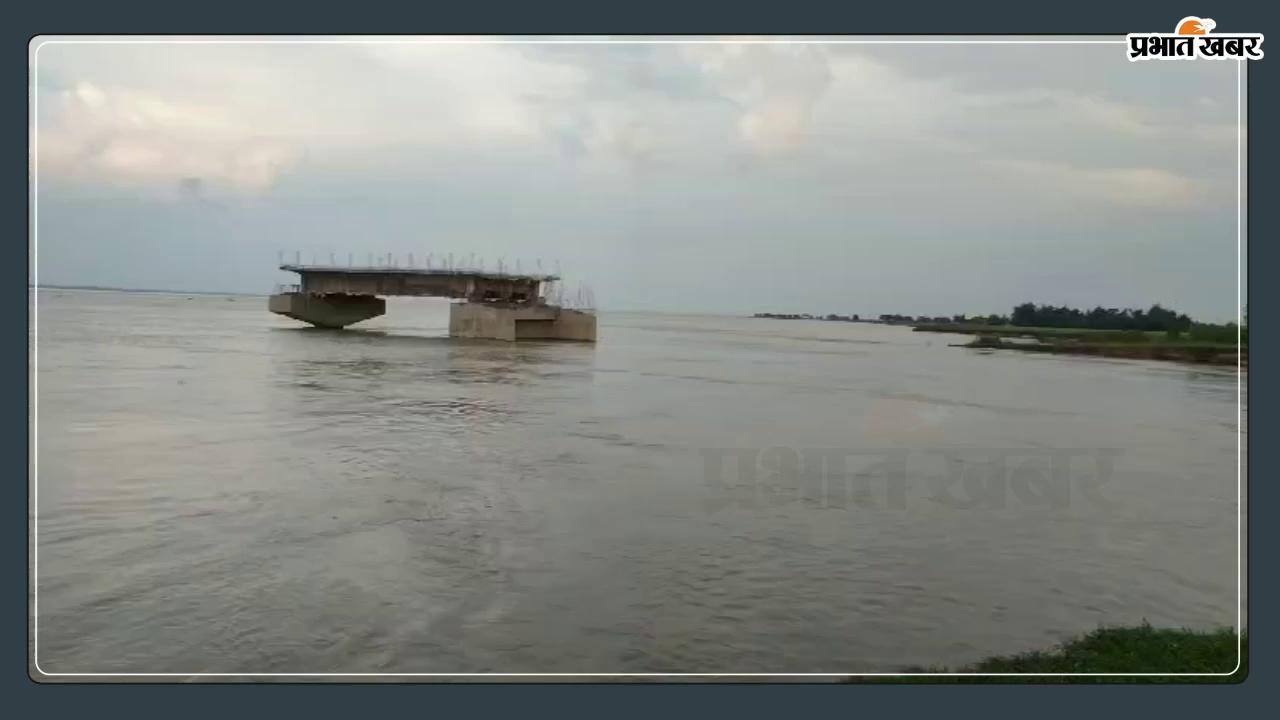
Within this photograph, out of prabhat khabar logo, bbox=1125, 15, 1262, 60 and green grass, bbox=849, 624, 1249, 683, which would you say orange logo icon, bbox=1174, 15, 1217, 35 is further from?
green grass, bbox=849, 624, 1249, 683

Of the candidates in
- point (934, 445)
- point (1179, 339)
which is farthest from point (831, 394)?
point (1179, 339)

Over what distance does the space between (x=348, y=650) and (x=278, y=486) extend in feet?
15.8

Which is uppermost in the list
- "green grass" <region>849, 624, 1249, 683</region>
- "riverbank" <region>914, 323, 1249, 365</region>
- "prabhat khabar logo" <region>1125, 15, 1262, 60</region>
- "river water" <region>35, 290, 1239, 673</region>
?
"prabhat khabar logo" <region>1125, 15, 1262, 60</region>

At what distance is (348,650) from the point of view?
6141 mm

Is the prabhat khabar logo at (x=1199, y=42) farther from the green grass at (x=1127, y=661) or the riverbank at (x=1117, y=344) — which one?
the green grass at (x=1127, y=661)

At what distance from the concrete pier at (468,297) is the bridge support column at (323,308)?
0.16 feet

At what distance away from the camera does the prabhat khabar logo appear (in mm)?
6500

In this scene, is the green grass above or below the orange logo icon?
below

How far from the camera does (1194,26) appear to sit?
6.50 meters

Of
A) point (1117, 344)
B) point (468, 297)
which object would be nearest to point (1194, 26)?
point (1117, 344)

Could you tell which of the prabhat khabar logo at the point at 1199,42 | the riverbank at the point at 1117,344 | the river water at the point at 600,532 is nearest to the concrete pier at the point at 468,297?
the river water at the point at 600,532

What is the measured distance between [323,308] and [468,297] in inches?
359

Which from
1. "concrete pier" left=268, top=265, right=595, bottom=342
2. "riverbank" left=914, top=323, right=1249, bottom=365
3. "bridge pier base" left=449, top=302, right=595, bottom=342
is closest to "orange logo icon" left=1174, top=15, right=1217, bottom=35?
"riverbank" left=914, top=323, right=1249, bottom=365

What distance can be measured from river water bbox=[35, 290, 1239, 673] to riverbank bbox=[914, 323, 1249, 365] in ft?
1.75
